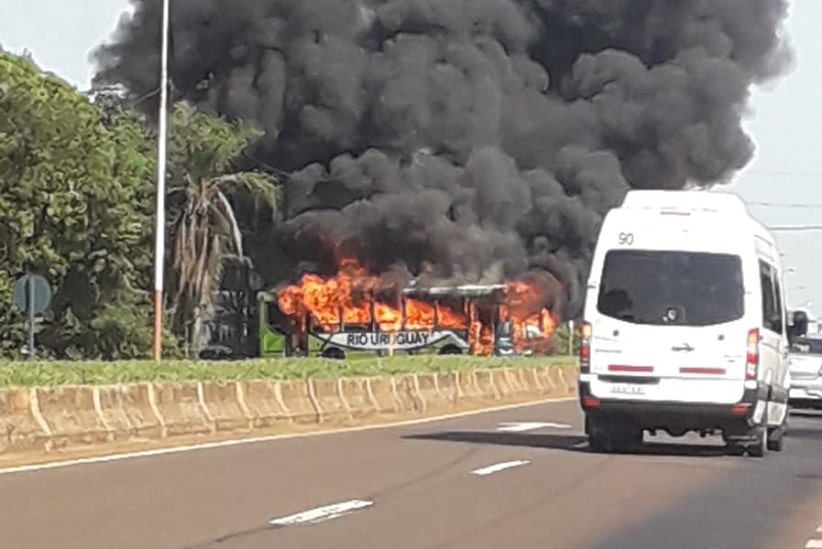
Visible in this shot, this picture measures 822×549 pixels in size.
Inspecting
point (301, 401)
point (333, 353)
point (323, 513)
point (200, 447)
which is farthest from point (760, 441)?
point (333, 353)

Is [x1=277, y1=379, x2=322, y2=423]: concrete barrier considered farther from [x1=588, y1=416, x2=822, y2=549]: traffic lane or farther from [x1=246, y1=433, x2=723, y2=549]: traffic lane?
[x1=588, y1=416, x2=822, y2=549]: traffic lane

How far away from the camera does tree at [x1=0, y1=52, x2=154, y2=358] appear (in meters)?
44.9

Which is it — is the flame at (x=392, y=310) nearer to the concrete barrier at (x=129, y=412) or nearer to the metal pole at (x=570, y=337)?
the metal pole at (x=570, y=337)

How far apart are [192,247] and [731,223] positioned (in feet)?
116

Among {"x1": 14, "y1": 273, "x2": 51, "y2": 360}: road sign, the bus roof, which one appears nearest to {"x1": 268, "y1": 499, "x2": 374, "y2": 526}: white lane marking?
{"x1": 14, "y1": 273, "x2": 51, "y2": 360}: road sign

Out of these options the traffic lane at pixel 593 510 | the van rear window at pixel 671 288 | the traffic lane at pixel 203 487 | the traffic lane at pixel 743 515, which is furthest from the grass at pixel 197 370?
the traffic lane at pixel 743 515

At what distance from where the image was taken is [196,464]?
18.7 meters

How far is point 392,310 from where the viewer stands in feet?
199

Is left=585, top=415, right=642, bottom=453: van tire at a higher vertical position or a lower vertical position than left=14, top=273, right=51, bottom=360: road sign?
lower

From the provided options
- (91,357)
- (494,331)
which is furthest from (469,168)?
(91,357)

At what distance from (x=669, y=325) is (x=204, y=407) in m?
6.76

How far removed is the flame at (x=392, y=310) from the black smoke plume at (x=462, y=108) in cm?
204

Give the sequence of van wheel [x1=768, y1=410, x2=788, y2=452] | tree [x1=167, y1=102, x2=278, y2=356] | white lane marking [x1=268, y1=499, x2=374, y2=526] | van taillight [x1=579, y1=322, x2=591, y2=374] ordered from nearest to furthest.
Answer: white lane marking [x1=268, y1=499, x2=374, y2=526]
van taillight [x1=579, y1=322, x2=591, y2=374]
van wheel [x1=768, y1=410, x2=788, y2=452]
tree [x1=167, y1=102, x2=278, y2=356]

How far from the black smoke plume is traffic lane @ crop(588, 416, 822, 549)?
45024 millimetres
